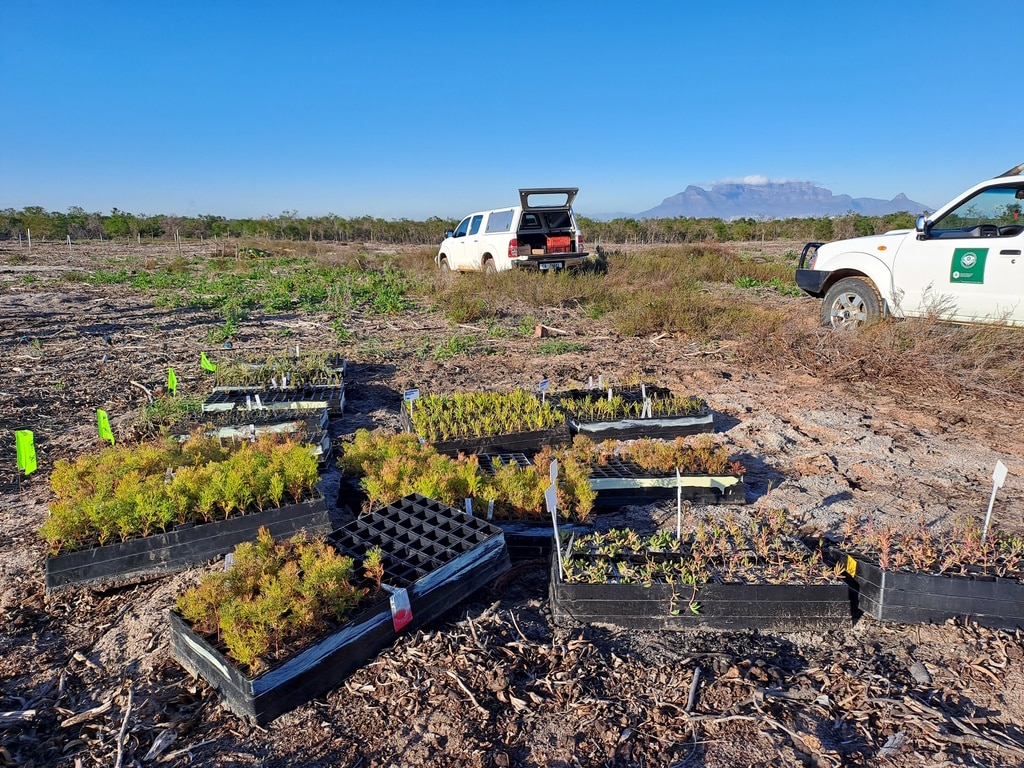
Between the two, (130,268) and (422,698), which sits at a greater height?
(130,268)

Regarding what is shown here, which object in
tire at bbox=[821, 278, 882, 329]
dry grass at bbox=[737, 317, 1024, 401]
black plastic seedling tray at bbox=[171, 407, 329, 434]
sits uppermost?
tire at bbox=[821, 278, 882, 329]

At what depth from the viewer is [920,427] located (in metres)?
5.48

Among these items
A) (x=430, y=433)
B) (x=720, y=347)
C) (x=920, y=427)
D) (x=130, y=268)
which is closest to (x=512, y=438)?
(x=430, y=433)

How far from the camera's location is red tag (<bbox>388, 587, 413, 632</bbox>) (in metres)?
2.62

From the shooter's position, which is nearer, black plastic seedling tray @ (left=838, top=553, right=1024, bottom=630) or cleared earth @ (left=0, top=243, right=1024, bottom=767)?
cleared earth @ (left=0, top=243, right=1024, bottom=767)

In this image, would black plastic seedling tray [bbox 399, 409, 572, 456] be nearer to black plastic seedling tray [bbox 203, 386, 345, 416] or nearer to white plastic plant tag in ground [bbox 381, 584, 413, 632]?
black plastic seedling tray [bbox 203, 386, 345, 416]

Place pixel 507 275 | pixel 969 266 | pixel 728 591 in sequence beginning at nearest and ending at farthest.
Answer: pixel 728 591 < pixel 969 266 < pixel 507 275

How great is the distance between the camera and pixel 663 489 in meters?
4.14

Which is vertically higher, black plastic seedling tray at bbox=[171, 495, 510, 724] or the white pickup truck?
the white pickup truck

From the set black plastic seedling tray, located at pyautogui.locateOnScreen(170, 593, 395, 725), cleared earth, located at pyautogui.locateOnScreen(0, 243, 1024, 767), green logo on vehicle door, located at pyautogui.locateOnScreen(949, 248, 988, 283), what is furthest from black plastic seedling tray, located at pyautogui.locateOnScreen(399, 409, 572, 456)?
green logo on vehicle door, located at pyautogui.locateOnScreen(949, 248, 988, 283)

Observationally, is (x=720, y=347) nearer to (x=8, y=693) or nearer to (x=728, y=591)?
(x=728, y=591)

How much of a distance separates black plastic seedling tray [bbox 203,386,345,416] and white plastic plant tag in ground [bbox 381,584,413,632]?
324 cm

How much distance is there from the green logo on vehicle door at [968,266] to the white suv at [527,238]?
280 inches

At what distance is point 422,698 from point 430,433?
260 centimetres
